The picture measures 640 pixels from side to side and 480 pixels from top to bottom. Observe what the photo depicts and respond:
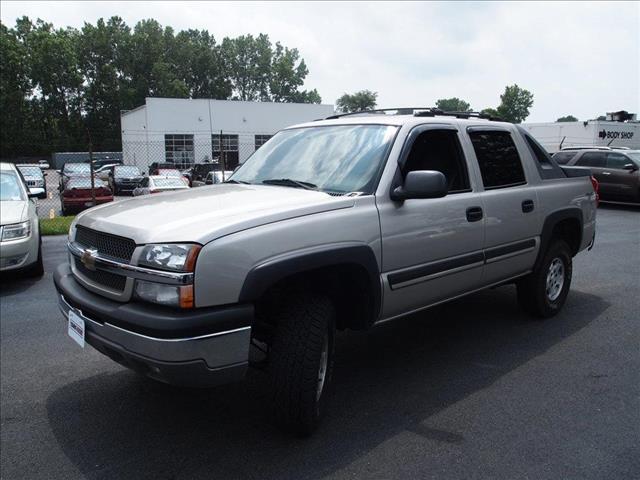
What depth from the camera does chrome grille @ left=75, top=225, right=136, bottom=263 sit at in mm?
2885

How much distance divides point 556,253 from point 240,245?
365 cm

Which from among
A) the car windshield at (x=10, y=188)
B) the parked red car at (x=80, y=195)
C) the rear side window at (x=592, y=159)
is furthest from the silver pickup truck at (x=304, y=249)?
the parked red car at (x=80, y=195)

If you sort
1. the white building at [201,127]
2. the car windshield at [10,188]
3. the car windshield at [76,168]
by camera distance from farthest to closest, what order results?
the white building at [201,127] → the car windshield at [76,168] → the car windshield at [10,188]

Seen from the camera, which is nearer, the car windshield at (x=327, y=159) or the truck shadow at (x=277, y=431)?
the truck shadow at (x=277, y=431)

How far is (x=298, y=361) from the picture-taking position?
9.59ft

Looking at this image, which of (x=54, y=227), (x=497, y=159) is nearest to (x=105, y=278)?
(x=497, y=159)

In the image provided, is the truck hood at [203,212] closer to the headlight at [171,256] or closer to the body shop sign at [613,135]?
the headlight at [171,256]

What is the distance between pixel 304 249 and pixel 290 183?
0.92 m

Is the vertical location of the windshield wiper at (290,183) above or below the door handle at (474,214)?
above

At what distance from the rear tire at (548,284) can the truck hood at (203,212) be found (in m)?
2.64

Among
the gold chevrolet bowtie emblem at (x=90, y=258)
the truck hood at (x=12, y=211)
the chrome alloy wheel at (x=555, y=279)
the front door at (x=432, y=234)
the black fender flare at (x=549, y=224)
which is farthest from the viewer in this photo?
the truck hood at (x=12, y=211)

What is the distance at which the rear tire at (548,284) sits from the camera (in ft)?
16.6

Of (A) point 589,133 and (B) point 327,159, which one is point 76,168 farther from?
(B) point 327,159

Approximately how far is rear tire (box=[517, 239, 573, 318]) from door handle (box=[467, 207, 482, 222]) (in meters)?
1.25
